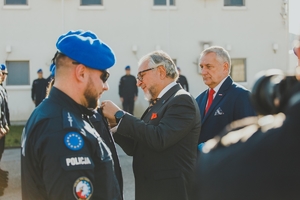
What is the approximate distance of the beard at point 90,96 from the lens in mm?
2115

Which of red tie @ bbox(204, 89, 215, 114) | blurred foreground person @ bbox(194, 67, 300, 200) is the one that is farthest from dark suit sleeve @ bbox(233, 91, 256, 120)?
blurred foreground person @ bbox(194, 67, 300, 200)

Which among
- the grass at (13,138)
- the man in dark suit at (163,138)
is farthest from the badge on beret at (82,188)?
the grass at (13,138)

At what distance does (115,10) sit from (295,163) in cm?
1669

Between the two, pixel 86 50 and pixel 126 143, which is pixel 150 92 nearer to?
pixel 126 143

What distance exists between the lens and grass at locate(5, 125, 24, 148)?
1141cm

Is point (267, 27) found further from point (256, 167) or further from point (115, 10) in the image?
point (256, 167)

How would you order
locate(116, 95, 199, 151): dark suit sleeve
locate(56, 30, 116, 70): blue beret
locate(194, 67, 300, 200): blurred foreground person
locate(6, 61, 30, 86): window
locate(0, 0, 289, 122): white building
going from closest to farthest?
locate(194, 67, 300, 200): blurred foreground person → locate(56, 30, 116, 70): blue beret → locate(116, 95, 199, 151): dark suit sleeve → locate(0, 0, 289, 122): white building → locate(6, 61, 30, 86): window

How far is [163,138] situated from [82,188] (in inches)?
49.5

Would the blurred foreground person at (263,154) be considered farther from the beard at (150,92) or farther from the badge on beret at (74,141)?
the beard at (150,92)

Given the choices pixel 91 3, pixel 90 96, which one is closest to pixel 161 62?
pixel 90 96

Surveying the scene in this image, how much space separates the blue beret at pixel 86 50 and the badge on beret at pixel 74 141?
0.37 m

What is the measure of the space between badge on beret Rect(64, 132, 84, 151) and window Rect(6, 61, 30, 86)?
52.2 feet

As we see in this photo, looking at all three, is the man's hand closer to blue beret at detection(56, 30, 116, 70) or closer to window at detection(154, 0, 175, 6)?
blue beret at detection(56, 30, 116, 70)

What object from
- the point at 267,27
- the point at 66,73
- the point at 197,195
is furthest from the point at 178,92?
the point at 267,27
